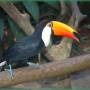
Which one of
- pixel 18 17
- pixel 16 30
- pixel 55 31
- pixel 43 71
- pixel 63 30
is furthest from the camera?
pixel 16 30

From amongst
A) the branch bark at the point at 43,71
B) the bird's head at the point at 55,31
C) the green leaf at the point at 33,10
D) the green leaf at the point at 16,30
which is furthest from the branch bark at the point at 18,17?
the branch bark at the point at 43,71

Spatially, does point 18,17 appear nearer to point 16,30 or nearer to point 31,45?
point 16,30

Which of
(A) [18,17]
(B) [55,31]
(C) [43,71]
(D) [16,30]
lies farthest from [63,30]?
(D) [16,30]

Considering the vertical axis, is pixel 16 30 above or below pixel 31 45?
below

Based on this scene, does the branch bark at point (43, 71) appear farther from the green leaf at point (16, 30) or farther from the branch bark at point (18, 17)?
the green leaf at point (16, 30)

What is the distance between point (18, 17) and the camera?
2.53 meters

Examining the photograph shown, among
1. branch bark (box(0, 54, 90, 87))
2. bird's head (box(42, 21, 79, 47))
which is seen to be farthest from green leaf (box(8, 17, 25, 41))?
branch bark (box(0, 54, 90, 87))

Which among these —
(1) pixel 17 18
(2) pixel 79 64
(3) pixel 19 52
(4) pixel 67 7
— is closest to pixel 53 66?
(2) pixel 79 64

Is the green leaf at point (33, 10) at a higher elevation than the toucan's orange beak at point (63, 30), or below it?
below

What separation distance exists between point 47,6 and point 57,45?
0.66m

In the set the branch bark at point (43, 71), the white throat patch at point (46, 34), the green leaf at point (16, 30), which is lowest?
the green leaf at point (16, 30)

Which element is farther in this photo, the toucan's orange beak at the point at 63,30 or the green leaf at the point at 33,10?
the green leaf at the point at 33,10

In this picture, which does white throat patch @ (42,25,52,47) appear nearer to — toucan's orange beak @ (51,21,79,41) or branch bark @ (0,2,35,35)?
toucan's orange beak @ (51,21,79,41)

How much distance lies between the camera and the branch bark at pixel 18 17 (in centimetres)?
252
